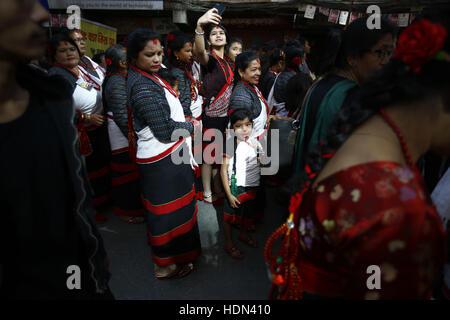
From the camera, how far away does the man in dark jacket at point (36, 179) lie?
34.4 inches

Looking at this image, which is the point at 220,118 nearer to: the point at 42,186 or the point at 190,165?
the point at 190,165

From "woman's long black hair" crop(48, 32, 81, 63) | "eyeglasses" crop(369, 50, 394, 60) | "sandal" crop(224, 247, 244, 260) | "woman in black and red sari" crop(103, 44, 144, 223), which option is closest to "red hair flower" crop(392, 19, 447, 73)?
"eyeglasses" crop(369, 50, 394, 60)

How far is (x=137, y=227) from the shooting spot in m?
3.22

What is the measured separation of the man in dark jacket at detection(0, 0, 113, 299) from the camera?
2.87 feet

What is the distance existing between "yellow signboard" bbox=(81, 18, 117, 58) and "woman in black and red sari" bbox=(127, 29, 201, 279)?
4398 millimetres

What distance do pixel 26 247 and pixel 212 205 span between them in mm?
2718

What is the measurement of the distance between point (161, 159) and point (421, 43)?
5.82 ft

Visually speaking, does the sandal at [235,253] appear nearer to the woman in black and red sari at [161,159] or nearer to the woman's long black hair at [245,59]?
the woman in black and red sari at [161,159]

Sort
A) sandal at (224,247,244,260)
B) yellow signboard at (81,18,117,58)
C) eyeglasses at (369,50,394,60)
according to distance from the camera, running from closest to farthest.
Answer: eyeglasses at (369,50,394,60) < sandal at (224,247,244,260) < yellow signboard at (81,18,117,58)

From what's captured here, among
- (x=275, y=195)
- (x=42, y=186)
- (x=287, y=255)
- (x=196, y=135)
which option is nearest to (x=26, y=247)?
(x=42, y=186)

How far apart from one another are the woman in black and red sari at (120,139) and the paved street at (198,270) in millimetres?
222

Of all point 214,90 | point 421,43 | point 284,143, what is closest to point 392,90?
point 421,43

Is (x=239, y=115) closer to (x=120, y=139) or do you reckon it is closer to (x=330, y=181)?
(x=120, y=139)

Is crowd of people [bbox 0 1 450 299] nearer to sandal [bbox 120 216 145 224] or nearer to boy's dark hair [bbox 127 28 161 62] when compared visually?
boy's dark hair [bbox 127 28 161 62]
